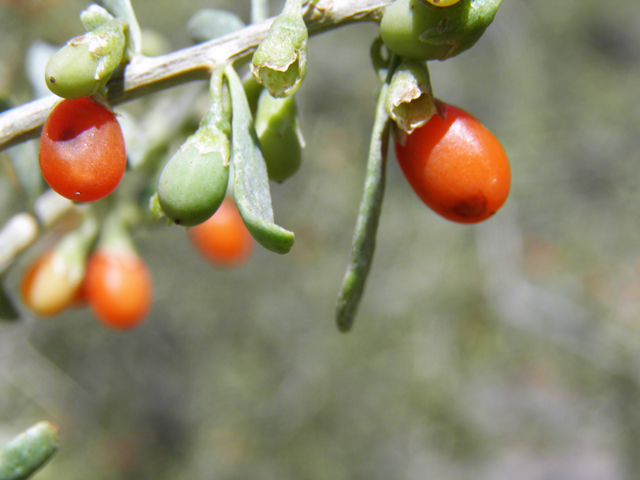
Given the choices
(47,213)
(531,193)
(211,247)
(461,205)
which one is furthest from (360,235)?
(531,193)

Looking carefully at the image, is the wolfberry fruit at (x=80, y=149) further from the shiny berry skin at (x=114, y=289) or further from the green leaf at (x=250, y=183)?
the shiny berry skin at (x=114, y=289)

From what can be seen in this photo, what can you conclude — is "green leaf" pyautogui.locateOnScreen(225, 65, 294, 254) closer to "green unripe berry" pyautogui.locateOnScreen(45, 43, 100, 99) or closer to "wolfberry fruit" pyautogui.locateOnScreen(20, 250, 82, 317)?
"green unripe berry" pyautogui.locateOnScreen(45, 43, 100, 99)

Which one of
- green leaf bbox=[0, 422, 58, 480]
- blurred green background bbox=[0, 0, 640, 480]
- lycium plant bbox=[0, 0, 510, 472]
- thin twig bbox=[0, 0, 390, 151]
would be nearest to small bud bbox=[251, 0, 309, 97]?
lycium plant bbox=[0, 0, 510, 472]

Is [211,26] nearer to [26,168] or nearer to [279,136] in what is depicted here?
[279,136]

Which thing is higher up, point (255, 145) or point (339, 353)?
point (255, 145)

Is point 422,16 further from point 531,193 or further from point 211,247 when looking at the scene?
point 531,193

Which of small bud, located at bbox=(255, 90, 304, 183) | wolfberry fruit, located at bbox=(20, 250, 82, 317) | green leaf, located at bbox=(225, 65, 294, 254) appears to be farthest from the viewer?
wolfberry fruit, located at bbox=(20, 250, 82, 317)

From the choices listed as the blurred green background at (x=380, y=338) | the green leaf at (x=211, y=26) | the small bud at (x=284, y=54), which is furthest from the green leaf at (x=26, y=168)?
the blurred green background at (x=380, y=338)
